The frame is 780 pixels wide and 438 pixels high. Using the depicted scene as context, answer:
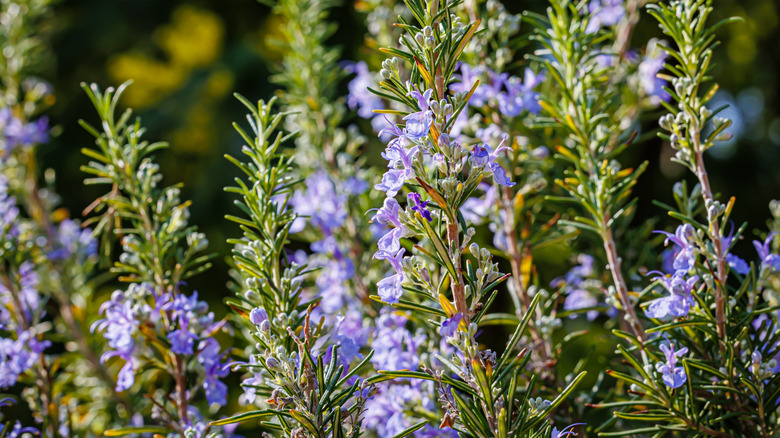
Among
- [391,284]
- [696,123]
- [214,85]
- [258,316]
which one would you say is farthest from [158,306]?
[214,85]

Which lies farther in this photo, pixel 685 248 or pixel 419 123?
pixel 685 248

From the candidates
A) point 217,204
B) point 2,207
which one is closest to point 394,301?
point 2,207

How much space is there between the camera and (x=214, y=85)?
3221 millimetres

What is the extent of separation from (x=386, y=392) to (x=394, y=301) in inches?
18.1

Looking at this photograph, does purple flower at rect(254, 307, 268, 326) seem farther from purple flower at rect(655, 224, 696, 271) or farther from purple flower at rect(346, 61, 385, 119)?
purple flower at rect(346, 61, 385, 119)

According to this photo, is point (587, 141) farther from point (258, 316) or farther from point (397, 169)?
point (258, 316)

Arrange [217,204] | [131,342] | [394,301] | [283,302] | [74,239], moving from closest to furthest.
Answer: [394,301] → [283,302] → [131,342] → [74,239] → [217,204]

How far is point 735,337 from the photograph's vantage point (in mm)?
941

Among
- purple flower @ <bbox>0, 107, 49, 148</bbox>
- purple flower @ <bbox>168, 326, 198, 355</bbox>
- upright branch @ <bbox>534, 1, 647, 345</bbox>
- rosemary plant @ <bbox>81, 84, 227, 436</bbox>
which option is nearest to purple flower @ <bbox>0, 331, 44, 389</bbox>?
rosemary plant @ <bbox>81, 84, 227, 436</bbox>

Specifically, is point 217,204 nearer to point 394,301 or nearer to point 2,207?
point 2,207

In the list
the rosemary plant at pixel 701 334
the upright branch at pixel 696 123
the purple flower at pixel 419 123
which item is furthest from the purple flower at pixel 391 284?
the upright branch at pixel 696 123

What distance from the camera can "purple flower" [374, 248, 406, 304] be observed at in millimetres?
789

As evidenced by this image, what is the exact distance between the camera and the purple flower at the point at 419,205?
31.5 inches

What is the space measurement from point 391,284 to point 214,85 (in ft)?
8.80
